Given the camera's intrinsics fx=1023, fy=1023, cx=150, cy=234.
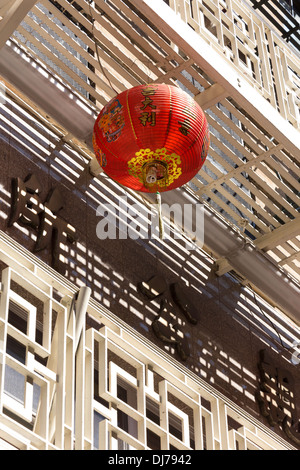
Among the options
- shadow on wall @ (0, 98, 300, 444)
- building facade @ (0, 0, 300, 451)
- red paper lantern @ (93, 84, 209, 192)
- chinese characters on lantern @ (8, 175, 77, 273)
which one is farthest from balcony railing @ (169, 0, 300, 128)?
chinese characters on lantern @ (8, 175, 77, 273)

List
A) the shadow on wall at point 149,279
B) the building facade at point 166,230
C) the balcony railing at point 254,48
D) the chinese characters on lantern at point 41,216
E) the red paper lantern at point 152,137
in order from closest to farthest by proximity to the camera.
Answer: the red paper lantern at point 152,137 → the building facade at point 166,230 → the chinese characters on lantern at point 41,216 → the shadow on wall at point 149,279 → the balcony railing at point 254,48

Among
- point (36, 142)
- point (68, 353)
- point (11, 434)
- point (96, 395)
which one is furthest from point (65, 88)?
point (11, 434)

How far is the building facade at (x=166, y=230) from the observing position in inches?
346

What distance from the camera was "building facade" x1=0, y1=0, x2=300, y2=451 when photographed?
880 cm

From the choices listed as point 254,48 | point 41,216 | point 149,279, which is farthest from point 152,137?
point 254,48

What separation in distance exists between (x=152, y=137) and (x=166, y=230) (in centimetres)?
338

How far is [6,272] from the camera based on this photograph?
681 centimetres

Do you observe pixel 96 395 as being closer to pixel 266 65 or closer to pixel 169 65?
pixel 169 65

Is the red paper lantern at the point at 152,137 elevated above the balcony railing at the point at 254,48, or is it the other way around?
the balcony railing at the point at 254,48

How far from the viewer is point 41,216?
379 inches

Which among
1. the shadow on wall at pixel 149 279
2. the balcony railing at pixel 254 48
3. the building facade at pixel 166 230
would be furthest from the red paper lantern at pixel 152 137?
the balcony railing at pixel 254 48

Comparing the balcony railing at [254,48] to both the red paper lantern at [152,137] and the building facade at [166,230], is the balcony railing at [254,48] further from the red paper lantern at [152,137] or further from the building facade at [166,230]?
the red paper lantern at [152,137]

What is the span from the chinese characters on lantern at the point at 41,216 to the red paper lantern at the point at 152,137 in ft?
4.36

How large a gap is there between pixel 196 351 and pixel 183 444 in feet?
11.5
